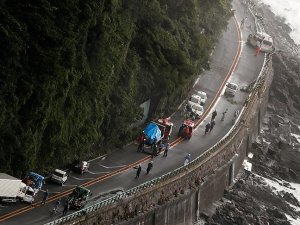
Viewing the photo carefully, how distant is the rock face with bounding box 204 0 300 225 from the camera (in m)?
63.8

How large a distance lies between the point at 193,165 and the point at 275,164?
24.4 metres

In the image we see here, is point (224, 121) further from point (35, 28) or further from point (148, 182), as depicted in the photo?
point (35, 28)

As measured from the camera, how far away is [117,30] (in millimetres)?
56906

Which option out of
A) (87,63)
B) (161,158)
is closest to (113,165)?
(161,158)

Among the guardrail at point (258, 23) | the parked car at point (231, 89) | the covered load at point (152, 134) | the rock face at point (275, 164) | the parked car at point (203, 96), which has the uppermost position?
the guardrail at point (258, 23)

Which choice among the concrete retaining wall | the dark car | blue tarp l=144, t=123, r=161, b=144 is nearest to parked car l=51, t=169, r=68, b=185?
the dark car

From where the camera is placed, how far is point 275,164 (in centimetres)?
7925

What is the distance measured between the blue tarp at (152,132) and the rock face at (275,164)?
29.5 feet

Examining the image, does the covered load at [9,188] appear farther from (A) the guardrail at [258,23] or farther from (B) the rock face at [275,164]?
(A) the guardrail at [258,23]

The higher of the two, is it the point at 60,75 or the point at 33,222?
the point at 60,75

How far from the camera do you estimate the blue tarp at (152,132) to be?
199ft

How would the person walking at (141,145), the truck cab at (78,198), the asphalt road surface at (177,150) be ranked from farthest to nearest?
1. the person walking at (141,145)
2. the truck cab at (78,198)
3. the asphalt road surface at (177,150)

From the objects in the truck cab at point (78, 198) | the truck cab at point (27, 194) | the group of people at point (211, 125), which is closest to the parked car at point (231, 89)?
the group of people at point (211, 125)

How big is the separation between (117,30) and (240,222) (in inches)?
845
